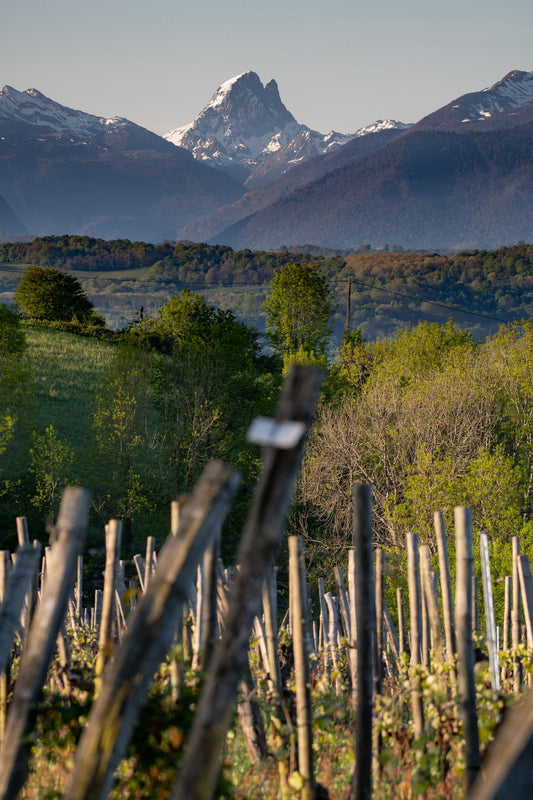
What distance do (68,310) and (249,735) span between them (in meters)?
80.9

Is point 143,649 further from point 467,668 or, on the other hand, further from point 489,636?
point 489,636

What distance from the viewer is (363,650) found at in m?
4.77

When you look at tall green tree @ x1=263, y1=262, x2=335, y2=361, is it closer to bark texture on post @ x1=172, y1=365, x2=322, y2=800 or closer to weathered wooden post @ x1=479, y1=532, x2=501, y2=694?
weathered wooden post @ x1=479, y1=532, x2=501, y2=694

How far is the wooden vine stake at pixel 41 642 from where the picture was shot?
3.68 m

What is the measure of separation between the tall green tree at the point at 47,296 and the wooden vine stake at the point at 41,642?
80.9 meters

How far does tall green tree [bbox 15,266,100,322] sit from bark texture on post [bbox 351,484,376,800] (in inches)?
3162

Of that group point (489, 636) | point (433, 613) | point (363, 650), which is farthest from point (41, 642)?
point (489, 636)

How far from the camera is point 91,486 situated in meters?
41.6

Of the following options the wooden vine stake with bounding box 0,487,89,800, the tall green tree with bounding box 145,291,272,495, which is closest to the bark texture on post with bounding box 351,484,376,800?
the wooden vine stake with bounding box 0,487,89,800

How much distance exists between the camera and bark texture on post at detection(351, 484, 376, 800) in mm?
4609

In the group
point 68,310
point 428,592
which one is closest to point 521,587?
point 428,592

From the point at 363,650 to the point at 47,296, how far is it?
8172 cm

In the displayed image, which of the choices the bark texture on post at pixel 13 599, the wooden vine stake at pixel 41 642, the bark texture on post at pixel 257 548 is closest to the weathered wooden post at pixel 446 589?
the bark texture on post at pixel 13 599

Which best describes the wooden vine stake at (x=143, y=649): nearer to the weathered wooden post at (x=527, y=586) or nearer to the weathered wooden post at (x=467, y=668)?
the weathered wooden post at (x=467, y=668)
